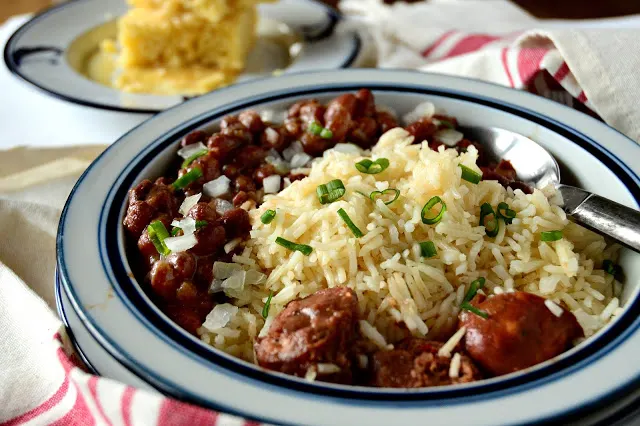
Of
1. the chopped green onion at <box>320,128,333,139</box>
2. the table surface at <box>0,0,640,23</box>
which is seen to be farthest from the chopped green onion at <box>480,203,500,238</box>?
the table surface at <box>0,0,640,23</box>

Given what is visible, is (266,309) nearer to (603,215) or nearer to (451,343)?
(451,343)

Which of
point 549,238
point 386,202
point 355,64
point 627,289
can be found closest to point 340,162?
point 386,202

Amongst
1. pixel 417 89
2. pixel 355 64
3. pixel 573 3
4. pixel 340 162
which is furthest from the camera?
pixel 573 3

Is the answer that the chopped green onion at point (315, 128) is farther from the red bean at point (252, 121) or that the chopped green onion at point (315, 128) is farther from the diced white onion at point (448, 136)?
the diced white onion at point (448, 136)

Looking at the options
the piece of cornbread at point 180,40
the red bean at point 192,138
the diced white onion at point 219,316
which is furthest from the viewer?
the piece of cornbread at point 180,40

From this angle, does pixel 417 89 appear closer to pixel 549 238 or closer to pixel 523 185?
pixel 523 185

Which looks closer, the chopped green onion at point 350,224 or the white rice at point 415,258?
the white rice at point 415,258

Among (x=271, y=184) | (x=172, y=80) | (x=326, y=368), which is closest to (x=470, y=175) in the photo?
(x=271, y=184)

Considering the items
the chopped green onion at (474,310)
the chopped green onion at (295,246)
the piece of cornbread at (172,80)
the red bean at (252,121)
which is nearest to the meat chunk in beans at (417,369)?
the chopped green onion at (474,310)
